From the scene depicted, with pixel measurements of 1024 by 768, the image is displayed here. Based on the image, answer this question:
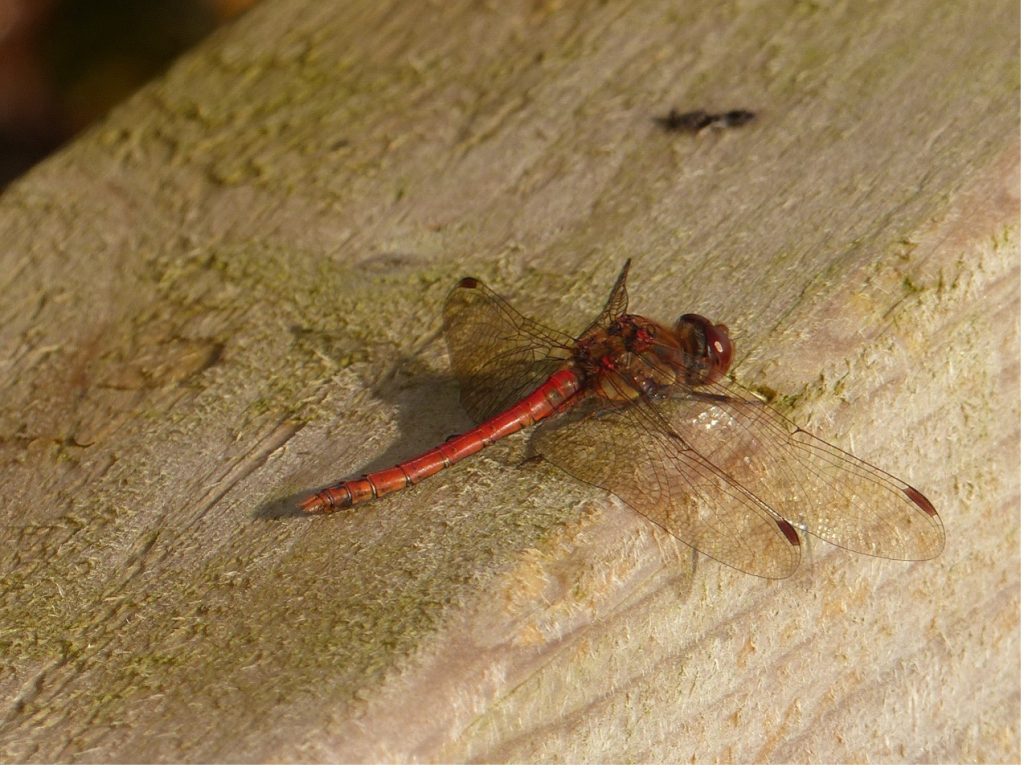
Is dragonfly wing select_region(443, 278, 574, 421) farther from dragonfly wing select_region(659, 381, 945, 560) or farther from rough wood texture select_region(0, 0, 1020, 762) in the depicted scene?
dragonfly wing select_region(659, 381, 945, 560)

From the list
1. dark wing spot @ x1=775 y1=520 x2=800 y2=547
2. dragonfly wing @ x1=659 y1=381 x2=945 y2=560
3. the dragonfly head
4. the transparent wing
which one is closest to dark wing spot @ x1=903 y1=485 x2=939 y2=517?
dragonfly wing @ x1=659 y1=381 x2=945 y2=560

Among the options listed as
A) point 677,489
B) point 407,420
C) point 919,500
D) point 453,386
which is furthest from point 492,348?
point 919,500

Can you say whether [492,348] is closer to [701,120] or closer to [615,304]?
[615,304]

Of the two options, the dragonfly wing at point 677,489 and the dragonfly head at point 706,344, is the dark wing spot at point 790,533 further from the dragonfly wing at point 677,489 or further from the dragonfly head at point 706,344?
the dragonfly head at point 706,344

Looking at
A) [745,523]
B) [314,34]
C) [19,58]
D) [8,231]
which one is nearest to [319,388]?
[745,523]

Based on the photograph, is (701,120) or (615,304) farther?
(701,120)

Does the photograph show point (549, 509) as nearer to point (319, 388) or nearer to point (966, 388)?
point (319, 388)

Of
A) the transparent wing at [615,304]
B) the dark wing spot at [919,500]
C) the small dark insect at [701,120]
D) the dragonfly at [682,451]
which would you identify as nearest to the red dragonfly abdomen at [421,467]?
the dragonfly at [682,451]
